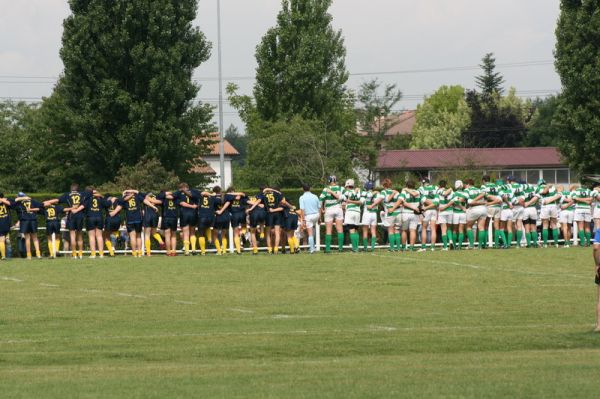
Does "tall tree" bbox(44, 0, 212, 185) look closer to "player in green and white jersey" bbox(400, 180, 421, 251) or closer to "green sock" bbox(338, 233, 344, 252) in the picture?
"green sock" bbox(338, 233, 344, 252)

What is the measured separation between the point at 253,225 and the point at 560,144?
25.4m

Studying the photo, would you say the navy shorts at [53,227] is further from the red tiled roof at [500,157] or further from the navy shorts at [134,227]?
the red tiled roof at [500,157]

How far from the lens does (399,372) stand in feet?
36.1

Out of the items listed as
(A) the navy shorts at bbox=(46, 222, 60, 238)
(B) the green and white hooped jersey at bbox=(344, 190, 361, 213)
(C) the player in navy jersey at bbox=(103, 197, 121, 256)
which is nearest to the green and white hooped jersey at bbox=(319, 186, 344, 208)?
(B) the green and white hooped jersey at bbox=(344, 190, 361, 213)

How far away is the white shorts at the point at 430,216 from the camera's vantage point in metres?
33.4

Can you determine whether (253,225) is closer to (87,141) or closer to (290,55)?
(87,141)

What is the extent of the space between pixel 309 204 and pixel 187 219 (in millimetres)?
3339

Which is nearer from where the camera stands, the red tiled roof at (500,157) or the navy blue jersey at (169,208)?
the navy blue jersey at (169,208)

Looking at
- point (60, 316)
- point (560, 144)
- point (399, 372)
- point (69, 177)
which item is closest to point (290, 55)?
point (69, 177)

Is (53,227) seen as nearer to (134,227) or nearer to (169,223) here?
(134,227)

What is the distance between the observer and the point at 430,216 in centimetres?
3359

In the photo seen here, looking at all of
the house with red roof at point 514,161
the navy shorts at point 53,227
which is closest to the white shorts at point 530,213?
the navy shorts at point 53,227

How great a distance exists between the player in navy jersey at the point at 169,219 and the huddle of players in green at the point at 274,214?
→ 3 cm

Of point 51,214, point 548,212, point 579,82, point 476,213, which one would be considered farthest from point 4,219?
point 579,82
